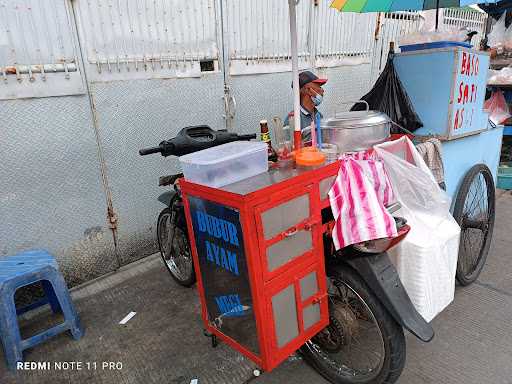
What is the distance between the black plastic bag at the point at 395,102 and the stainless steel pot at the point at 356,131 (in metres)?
0.57

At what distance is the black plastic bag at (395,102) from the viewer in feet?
8.71

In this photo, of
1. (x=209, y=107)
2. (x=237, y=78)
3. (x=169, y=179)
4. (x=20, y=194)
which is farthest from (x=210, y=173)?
(x=237, y=78)

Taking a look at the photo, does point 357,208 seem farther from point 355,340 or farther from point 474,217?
point 474,217

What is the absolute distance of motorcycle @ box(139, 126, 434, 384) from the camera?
1784 millimetres

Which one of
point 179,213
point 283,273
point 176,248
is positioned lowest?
point 176,248

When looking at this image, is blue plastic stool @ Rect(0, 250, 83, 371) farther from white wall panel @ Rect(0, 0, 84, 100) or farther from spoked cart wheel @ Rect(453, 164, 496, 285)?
spoked cart wheel @ Rect(453, 164, 496, 285)

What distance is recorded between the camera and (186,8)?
342 centimetres

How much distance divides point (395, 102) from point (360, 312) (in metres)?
1.55

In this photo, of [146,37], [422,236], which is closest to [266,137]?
[422,236]

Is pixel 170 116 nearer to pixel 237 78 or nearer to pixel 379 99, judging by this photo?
pixel 237 78

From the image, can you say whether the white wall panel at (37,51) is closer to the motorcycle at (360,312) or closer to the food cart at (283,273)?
the motorcycle at (360,312)

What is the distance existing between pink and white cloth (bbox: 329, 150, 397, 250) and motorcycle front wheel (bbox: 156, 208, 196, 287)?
4.98ft

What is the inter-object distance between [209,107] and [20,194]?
6.15 feet

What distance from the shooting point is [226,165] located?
1715 mm
